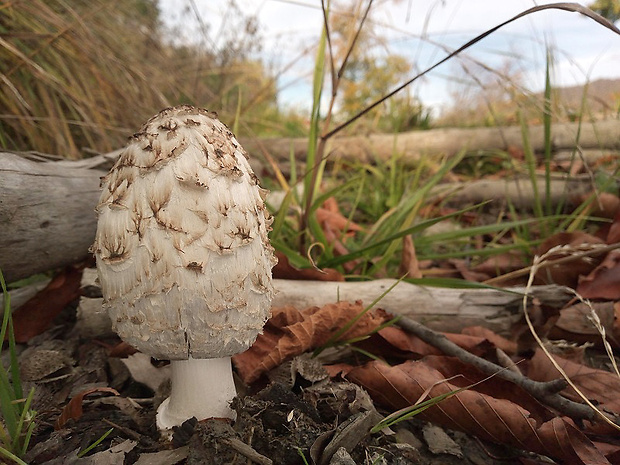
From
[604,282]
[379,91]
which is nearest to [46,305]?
[604,282]

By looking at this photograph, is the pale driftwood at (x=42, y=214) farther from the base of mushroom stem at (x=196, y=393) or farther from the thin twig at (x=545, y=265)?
the thin twig at (x=545, y=265)

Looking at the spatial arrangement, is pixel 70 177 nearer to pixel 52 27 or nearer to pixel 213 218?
pixel 213 218

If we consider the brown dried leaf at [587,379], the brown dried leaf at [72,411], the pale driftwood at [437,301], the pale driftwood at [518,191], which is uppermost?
the pale driftwood at [518,191]

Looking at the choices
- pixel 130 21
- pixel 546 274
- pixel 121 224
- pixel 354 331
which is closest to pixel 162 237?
pixel 121 224

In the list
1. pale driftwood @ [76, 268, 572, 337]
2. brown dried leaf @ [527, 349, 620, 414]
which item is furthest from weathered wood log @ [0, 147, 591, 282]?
brown dried leaf @ [527, 349, 620, 414]

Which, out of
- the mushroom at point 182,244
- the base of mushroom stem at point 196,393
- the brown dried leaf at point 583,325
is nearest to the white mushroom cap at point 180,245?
the mushroom at point 182,244

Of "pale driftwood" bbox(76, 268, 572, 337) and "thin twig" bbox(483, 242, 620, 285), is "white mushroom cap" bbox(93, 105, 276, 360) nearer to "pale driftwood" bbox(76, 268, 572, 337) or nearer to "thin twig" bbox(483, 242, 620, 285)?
"pale driftwood" bbox(76, 268, 572, 337)

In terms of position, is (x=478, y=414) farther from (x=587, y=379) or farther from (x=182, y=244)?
(x=182, y=244)
